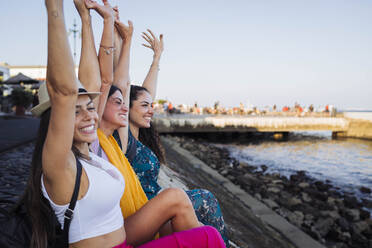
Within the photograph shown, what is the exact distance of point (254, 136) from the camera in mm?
27688

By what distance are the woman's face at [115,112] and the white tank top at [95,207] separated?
0.84 meters

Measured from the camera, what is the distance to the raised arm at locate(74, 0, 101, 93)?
87.0 inches

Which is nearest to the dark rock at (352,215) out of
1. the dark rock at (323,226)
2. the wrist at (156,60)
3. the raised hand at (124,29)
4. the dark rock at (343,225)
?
the dark rock at (343,225)

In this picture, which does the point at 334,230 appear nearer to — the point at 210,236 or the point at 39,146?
the point at 210,236

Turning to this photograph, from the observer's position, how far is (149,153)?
111 inches

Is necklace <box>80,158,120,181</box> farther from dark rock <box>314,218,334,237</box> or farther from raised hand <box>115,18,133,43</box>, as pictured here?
dark rock <box>314,218,334,237</box>

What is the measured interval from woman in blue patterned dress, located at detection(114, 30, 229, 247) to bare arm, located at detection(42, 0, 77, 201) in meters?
1.19

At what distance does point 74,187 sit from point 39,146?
303 millimetres

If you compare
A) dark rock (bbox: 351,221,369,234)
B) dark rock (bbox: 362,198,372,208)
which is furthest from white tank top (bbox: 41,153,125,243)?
dark rock (bbox: 362,198,372,208)

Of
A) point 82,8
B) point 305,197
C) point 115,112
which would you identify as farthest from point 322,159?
point 82,8

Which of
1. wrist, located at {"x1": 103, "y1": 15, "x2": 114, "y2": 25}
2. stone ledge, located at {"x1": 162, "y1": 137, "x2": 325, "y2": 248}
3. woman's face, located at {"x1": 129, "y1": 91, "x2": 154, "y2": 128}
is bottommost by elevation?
stone ledge, located at {"x1": 162, "y1": 137, "x2": 325, "y2": 248}

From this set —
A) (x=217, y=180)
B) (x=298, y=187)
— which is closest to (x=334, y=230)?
(x=217, y=180)

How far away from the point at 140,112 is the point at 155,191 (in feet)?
2.60

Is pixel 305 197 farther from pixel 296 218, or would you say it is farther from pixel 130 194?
pixel 130 194
